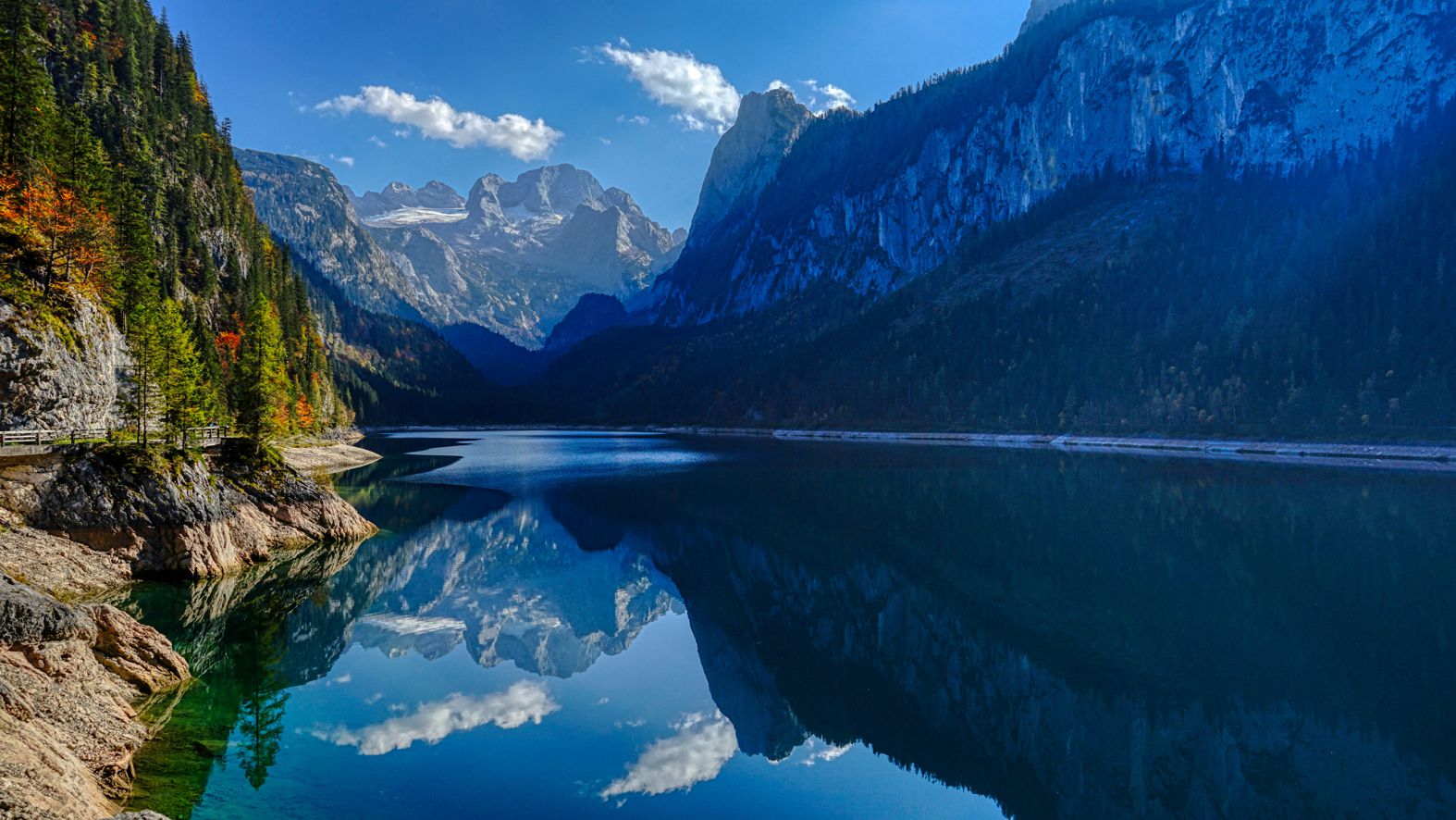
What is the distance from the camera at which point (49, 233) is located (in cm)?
4012

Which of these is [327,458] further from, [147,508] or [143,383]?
[147,508]

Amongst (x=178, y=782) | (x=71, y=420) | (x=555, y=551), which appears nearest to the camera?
(x=178, y=782)

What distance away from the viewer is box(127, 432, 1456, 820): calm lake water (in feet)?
52.5

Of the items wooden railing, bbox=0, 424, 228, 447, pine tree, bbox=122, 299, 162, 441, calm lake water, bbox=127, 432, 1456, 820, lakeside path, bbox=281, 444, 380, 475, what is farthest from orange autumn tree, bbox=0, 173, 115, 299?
lakeside path, bbox=281, 444, 380, 475

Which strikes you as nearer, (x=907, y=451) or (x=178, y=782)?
(x=178, y=782)

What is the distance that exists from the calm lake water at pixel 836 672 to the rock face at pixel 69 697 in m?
1.04

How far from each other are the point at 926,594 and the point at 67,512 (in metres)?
35.2

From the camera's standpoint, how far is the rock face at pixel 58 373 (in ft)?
109

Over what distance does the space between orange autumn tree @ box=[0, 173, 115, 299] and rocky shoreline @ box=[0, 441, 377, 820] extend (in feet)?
43.4

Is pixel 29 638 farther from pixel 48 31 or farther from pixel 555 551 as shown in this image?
pixel 48 31

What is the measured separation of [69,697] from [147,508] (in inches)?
818

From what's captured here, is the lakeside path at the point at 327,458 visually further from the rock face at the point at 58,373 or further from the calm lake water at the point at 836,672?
the calm lake water at the point at 836,672

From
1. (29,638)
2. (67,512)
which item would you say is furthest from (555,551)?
(29,638)

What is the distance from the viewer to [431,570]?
127 feet
